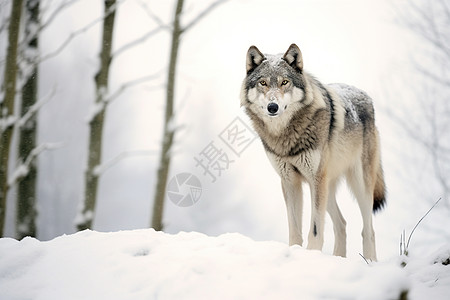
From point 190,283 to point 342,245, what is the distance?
2.81 m

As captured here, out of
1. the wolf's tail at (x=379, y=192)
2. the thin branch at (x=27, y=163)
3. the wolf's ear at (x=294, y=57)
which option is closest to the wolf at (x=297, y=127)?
the wolf's ear at (x=294, y=57)

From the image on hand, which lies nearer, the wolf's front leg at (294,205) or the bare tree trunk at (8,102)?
the wolf's front leg at (294,205)

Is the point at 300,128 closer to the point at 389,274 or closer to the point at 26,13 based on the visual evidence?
the point at 389,274

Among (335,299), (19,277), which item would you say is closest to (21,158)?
(19,277)

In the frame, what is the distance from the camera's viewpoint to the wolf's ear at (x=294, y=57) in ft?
13.7

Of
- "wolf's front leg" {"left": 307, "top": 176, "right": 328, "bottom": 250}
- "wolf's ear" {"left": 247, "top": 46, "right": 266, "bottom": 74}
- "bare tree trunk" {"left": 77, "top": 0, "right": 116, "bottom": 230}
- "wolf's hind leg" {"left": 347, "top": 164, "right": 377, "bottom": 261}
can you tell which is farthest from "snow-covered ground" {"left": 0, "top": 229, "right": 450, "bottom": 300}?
"bare tree trunk" {"left": 77, "top": 0, "right": 116, "bottom": 230}

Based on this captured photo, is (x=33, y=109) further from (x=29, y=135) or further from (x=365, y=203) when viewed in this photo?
(x=365, y=203)

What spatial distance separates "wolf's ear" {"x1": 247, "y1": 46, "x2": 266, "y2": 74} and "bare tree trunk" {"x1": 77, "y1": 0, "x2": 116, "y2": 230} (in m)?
2.08

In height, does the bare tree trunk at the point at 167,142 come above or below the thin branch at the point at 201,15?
below

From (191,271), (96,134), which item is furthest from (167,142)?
(191,271)

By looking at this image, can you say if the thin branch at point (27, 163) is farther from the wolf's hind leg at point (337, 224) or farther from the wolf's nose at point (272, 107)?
the wolf's hind leg at point (337, 224)

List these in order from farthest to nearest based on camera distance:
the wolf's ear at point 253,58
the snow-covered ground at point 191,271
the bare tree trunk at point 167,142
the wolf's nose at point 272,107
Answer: the bare tree trunk at point 167,142 < the wolf's ear at point 253,58 < the wolf's nose at point 272,107 < the snow-covered ground at point 191,271

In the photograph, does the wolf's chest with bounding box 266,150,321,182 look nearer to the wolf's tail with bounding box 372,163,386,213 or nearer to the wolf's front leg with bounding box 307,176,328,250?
the wolf's front leg with bounding box 307,176,328,250

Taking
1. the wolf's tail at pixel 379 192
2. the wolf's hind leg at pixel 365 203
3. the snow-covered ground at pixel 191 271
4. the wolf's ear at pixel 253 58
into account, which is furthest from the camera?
the wolf's tail at pixel 379 192
